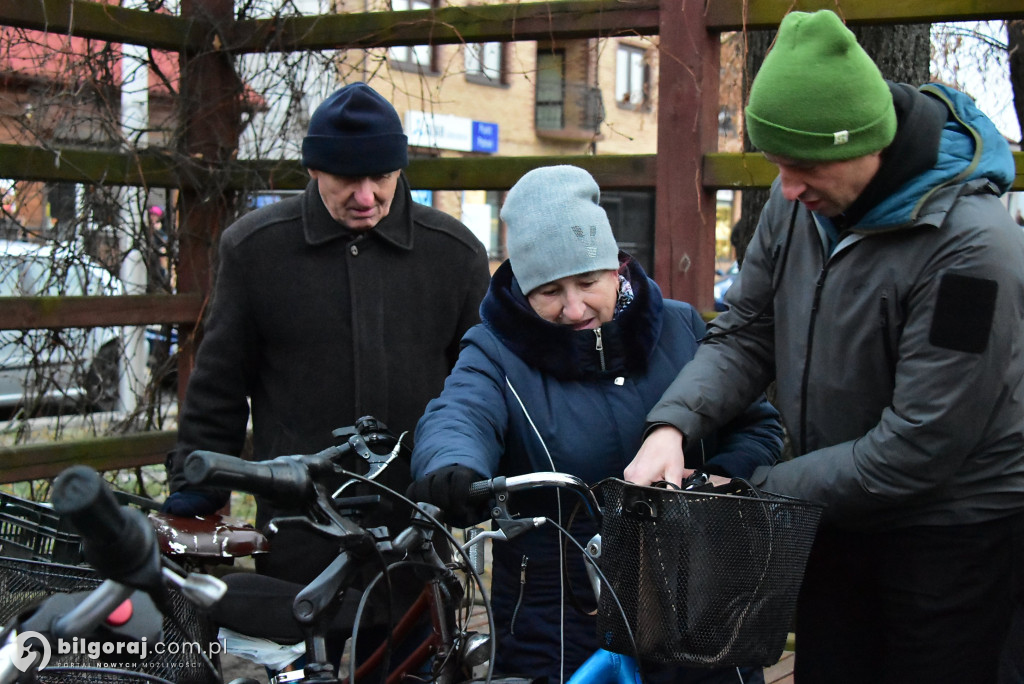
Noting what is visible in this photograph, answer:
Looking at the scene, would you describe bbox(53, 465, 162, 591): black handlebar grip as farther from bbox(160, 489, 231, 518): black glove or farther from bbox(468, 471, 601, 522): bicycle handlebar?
bbox(160, 489, 231, 518): black glove

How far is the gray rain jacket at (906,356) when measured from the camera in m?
2.17

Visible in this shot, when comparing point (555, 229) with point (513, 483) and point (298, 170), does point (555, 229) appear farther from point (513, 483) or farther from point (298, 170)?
point (298, 170)

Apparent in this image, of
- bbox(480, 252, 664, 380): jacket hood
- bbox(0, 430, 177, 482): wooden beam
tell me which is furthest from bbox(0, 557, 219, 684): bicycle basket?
bbox(0, 430, 177, 482): wooden beam

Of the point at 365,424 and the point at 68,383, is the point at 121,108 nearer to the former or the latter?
the point at 68,383

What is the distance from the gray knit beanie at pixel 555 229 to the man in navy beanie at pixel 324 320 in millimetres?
703

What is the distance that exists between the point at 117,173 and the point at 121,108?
0.56 meters

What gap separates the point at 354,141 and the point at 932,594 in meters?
1.80

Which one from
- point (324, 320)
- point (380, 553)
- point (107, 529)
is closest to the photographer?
point (107, 529)

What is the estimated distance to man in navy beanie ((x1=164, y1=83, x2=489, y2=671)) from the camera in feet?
10.3

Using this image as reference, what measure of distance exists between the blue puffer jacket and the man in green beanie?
14 cm

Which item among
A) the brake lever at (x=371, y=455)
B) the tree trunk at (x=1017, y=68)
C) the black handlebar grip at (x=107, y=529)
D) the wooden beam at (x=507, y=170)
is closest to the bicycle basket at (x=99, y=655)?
the brake lever at (x=371, y=455)

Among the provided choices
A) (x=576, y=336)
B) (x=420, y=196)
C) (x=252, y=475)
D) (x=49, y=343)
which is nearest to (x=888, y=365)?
(x=576, y=336)

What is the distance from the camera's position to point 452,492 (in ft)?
6.82

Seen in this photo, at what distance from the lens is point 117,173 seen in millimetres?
4570
